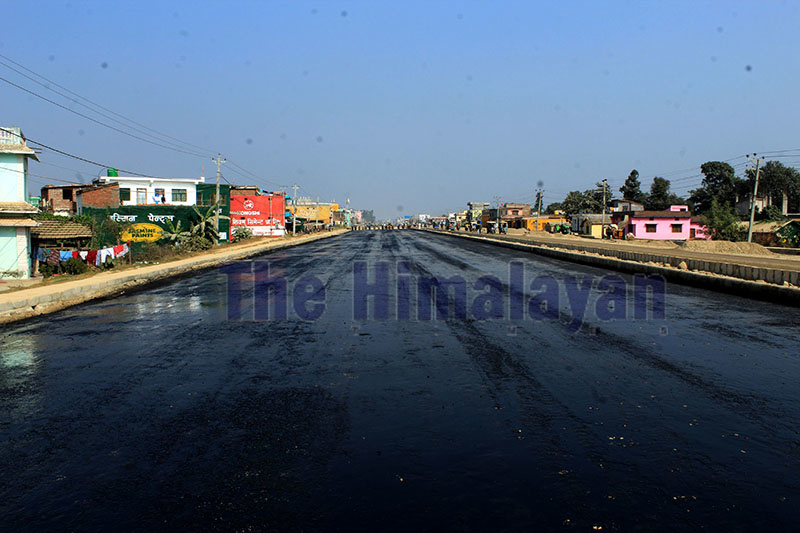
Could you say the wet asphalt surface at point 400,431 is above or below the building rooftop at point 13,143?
below

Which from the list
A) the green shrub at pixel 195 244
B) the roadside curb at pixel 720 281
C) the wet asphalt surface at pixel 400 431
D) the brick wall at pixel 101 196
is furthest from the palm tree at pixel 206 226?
the wet asphalt surface at pixel 400 431

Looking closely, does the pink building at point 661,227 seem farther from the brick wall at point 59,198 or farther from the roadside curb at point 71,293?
the brick wall at point 59,198

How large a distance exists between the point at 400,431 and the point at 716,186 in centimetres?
11691

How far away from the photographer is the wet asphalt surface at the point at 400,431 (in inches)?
161

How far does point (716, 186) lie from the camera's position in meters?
106

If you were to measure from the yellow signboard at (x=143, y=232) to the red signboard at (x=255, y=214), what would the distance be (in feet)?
110

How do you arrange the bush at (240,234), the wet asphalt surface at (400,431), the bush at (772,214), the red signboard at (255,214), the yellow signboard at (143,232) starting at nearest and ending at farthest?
the wet asphalt surface at (400,431) → the yellow signboard at (143,232) → the bush at (240,234) → the bush at (772,214) → the red signboard at (255,214)

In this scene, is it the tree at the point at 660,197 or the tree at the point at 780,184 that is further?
the tree at the point at 660,197

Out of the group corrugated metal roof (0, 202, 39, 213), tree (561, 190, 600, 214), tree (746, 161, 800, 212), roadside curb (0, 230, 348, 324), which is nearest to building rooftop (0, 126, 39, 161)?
corrugated metal roof (0, 202, 39, 213)

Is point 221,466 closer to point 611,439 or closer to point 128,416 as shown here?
point 128,416

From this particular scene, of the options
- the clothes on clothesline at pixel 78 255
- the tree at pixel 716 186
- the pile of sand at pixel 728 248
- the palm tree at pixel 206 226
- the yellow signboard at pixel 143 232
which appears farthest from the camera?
the tree at pixel 716 186

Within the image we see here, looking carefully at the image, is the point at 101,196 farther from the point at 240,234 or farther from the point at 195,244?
the point at 195,244

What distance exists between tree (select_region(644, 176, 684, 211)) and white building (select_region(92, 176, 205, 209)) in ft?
292

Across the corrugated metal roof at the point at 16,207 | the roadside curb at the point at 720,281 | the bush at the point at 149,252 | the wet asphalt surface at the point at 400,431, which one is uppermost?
the corrugated metal roof at the point at 16,207
